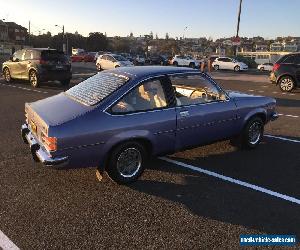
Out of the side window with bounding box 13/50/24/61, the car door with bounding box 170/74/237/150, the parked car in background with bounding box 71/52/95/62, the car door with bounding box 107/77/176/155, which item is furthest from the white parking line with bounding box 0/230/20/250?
the parked car in background with bounding box 71/52/95/62

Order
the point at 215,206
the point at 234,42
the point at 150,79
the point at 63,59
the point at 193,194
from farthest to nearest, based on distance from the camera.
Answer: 1. the point at 234,42
2. the point at 63,59
3. the point at 150,79
4. the point at 193,194
5. the point at 215,206

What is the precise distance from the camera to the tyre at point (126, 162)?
4.80 meters

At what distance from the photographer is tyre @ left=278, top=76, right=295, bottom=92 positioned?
51.0ft

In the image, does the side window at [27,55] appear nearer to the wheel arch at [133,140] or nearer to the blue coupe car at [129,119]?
the blue coupe car at [129,119]

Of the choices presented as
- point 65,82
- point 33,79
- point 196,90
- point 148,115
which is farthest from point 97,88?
point 65,82

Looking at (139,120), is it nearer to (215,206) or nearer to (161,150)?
(161,150)

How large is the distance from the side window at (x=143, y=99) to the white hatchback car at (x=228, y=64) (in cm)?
3302

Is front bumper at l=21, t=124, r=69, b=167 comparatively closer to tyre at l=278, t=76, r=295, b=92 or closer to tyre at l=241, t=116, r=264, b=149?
tyre at l=241, t=116, r=264, b=149

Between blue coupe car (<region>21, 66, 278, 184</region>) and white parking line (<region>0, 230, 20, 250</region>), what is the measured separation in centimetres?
101

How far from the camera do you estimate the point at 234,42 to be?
34688 millimetres

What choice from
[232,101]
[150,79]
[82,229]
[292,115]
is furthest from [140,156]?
[292,115]

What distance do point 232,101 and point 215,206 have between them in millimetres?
2347

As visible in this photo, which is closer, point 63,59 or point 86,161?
point 86,161

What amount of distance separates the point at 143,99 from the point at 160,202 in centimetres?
149
